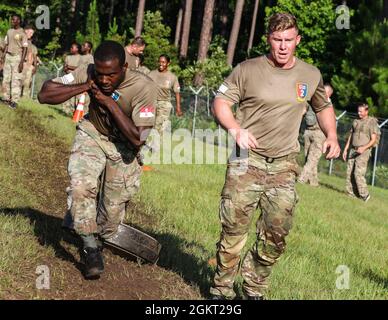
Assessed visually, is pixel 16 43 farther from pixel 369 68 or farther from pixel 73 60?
pixel 369 68

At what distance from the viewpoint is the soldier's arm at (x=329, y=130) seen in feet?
16.9

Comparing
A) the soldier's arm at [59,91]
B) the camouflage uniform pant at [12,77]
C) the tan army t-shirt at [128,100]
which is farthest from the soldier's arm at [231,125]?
the camouflage uniform pant at [12,77]

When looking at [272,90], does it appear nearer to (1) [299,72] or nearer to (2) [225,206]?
(1) [299,72]

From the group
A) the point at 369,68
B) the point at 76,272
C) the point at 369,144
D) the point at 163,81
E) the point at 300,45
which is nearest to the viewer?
the point at 76,272

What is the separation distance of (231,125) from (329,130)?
96 centimetres

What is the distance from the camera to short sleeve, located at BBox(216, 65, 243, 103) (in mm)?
5066

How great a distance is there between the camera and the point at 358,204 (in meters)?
14.0

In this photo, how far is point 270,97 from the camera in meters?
5.04

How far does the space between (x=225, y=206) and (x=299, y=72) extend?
1.17 meters

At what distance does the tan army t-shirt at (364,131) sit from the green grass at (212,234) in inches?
70.6

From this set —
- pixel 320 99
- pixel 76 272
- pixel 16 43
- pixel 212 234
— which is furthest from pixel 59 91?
pixel 16 43

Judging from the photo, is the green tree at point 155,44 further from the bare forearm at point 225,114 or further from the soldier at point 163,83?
the bare forearm at point 225,114

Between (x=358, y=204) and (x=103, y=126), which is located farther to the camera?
(x=358, y=204)
